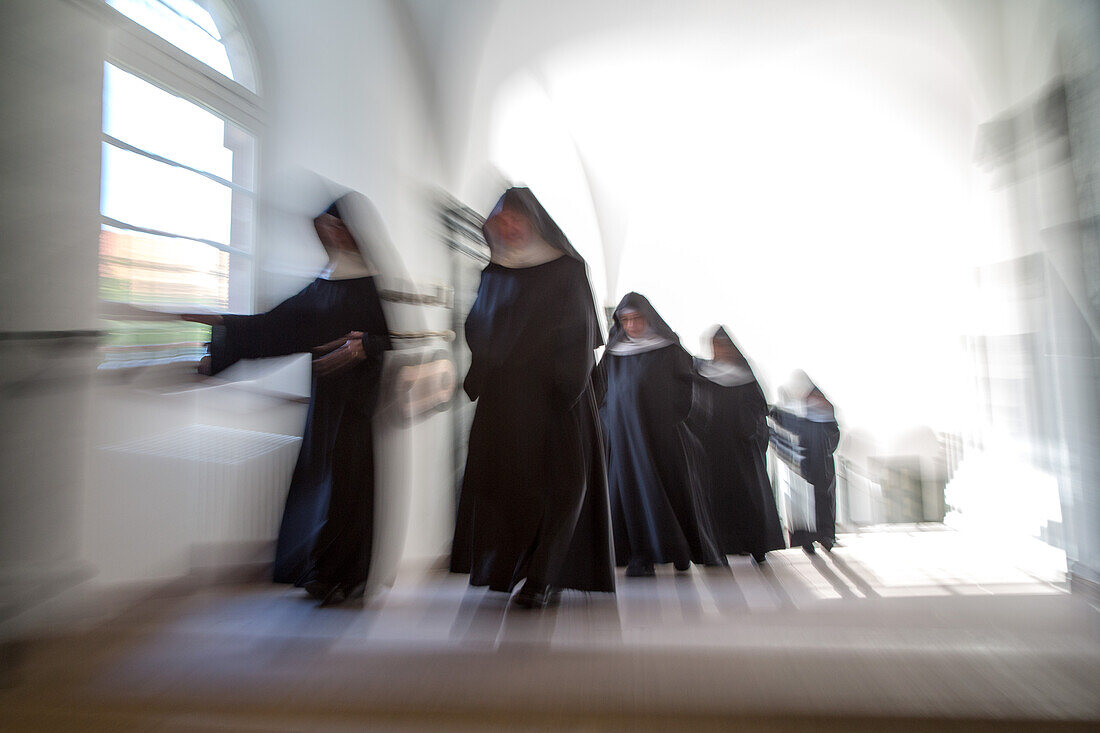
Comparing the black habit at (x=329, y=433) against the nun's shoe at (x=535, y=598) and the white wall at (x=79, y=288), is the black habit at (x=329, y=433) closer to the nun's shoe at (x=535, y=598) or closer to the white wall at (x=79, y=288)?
the white wall at (x=79, y=288)

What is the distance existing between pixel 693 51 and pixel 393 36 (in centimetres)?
98

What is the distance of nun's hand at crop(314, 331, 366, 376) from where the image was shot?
1.86 m

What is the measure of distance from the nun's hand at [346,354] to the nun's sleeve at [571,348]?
0.55 m

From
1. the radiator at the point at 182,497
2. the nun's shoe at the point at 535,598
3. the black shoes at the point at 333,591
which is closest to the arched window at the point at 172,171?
the radiator at the point at 182,497

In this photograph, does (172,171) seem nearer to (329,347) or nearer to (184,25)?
(184,25)

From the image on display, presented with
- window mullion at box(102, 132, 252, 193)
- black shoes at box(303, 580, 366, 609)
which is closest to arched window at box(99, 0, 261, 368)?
window mullion at box(102, 132, 252, 193)

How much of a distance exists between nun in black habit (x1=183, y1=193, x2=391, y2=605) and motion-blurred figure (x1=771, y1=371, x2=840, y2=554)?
1.20 m

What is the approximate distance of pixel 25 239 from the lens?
1936 millimetres

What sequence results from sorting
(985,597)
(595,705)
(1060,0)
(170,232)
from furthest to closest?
(170,232) → (1060,0) → (985,597) → (595,705)

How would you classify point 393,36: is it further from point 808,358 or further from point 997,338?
point 997,338

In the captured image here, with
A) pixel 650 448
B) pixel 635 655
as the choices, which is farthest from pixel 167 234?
pixel 635 655

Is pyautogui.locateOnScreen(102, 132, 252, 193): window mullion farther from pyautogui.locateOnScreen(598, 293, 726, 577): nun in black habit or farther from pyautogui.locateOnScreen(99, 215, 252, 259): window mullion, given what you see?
pyautogui.locateOnScreen(598, 293, 726, 577): nun in black habit

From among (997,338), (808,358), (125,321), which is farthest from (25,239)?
Result: (997,338)

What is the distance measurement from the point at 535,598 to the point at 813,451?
3.04 ft
